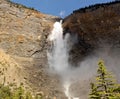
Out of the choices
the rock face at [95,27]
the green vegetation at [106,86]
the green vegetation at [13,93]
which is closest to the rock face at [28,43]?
the green vegetation at [13,93]

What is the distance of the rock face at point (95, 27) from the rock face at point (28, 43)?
4980 millimetres

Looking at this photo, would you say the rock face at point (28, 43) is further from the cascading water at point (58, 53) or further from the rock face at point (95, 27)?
the rock face at point (95, 27)

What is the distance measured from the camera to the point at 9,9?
59.4 meters

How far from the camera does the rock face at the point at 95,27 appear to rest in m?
55.6

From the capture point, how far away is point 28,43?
2222 inches

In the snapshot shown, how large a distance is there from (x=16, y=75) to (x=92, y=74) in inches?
428

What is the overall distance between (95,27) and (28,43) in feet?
37.4

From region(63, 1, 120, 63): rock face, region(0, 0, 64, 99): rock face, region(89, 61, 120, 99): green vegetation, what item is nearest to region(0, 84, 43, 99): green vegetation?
region(0, 0, 64, 99): rock face

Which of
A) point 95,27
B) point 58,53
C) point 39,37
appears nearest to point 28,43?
point 39,37

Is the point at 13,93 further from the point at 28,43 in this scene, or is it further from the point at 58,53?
the point at 58,53

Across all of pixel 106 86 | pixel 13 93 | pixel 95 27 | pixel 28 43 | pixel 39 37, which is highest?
pixel 95 27

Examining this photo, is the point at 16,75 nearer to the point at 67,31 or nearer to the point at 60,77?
the point at 60,77

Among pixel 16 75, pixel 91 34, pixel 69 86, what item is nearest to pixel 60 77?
pixel 69 86

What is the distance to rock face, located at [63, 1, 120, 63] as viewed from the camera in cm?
5562
